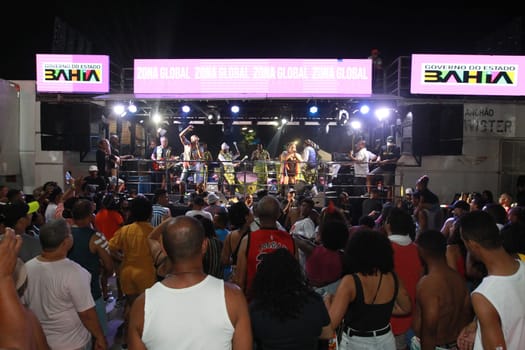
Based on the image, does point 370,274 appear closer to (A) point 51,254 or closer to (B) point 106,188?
(A) point 51,254

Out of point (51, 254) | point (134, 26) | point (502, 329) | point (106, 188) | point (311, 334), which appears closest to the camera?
point (502, 329)

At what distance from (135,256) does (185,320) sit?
2873 millimetres

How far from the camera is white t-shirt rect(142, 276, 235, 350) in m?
2.14

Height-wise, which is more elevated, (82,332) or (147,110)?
(147,110)

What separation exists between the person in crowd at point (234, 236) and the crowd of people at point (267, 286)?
16 millimetres

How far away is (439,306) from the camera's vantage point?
3078 mm

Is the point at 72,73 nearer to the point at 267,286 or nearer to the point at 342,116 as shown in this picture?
the point at 342,116

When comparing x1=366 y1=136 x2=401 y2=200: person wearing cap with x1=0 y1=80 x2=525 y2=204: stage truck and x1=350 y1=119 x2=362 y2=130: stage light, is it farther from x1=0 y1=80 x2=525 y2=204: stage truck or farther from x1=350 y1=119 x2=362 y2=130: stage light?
x1=350 y1=119 x2=362 y2=130: stage light

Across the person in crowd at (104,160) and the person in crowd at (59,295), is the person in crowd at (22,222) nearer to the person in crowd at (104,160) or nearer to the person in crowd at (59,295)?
the person in crowd at (59,295)

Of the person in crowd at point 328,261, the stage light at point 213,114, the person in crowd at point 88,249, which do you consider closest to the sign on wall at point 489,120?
the stage light at point 213,114

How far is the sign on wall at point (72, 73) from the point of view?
12188 mm

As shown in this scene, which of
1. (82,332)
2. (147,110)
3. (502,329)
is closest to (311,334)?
(502,329)

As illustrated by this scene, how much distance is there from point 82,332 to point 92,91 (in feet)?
33.5

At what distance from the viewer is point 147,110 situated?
1543 centimetres
